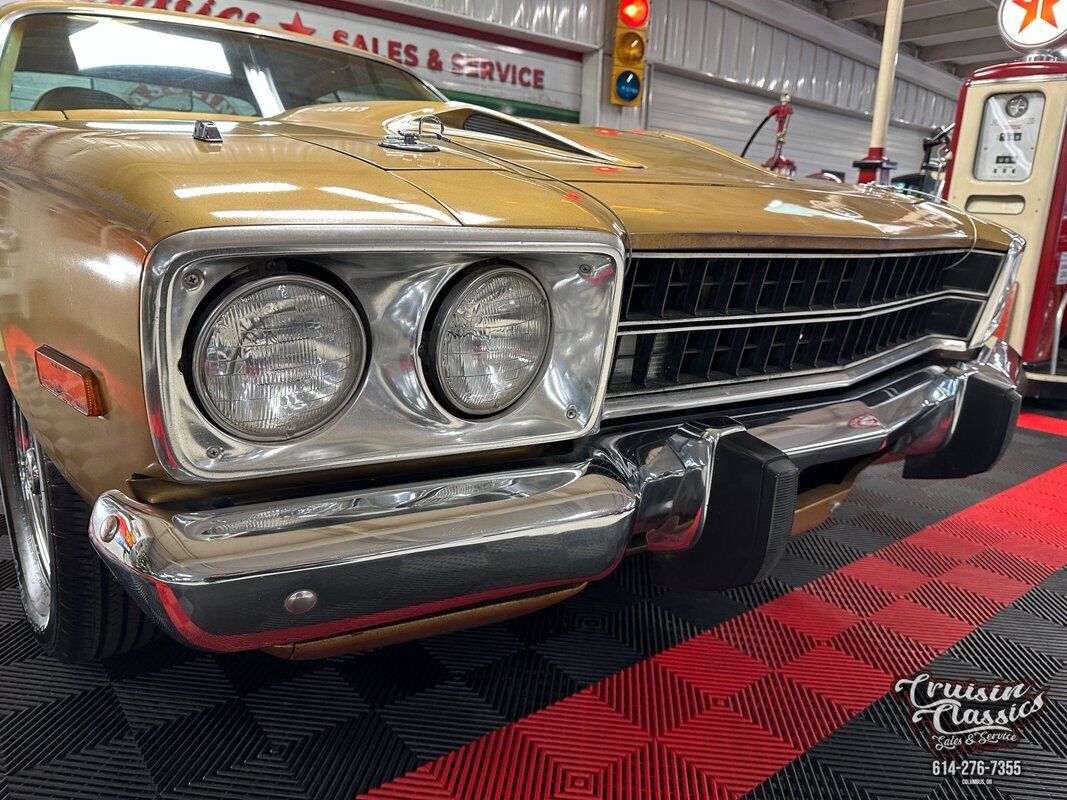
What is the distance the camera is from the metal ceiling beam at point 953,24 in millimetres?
11595

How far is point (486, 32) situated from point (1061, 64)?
4991 millimetres

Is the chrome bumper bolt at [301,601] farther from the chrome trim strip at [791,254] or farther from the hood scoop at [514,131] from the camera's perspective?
the hood scoop at [514,131]

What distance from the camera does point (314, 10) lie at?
631 cm

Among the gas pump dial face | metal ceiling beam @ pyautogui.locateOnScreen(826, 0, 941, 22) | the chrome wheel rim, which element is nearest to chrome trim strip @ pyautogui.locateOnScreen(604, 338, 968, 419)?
the chrome wheel rim

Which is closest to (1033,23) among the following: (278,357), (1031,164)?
(1031,164)

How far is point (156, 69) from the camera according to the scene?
6.36ft

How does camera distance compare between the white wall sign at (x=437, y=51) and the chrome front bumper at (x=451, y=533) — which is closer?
the chrome front bumper at (x=451, y=533)

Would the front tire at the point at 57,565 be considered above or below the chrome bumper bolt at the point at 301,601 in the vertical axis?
below

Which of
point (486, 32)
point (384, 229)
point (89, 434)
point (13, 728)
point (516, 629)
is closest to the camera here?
point (384, 229)

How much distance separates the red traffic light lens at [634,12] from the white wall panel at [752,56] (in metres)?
0.85

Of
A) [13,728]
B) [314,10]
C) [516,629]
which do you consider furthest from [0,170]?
[314,10]

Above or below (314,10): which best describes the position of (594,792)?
below

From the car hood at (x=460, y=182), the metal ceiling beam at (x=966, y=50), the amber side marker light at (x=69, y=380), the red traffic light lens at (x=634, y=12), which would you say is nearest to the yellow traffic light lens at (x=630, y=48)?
the red traffic light lens at (x=634, y=12)

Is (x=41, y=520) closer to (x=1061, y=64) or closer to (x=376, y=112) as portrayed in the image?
(x=376, y=112)
